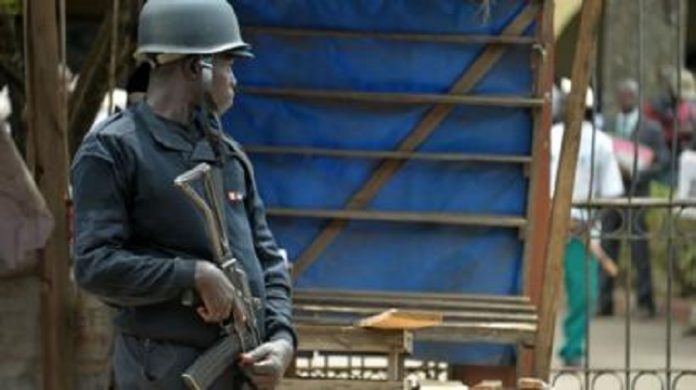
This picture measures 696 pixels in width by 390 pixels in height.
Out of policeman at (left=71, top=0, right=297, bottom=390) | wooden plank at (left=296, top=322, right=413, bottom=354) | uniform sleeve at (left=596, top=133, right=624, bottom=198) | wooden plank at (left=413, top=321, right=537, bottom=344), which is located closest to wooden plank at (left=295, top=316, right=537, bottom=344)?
wooden plank at (left=413, top=321, right=537, bottom=344)

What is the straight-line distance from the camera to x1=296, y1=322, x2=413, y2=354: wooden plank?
7445 mm

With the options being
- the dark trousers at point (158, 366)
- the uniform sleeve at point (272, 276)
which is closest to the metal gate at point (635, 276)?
the uniform sleeve at point (272, 276)

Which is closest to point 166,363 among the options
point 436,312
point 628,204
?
point 436,312

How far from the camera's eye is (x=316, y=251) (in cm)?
825

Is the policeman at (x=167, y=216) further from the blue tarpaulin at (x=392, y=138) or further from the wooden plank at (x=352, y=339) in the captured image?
the blue tarpaulin at (x=392, y=138)

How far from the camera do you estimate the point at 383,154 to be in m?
8.22

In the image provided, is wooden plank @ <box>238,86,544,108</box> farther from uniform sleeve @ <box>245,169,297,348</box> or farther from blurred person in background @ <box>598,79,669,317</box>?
blurred person in background @ <box>598,79,669,317</box>

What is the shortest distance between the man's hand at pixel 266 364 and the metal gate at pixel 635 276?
3.80 meters

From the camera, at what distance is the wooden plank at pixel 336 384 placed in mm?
7504

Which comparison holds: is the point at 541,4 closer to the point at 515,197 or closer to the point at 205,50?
the point at 515,197

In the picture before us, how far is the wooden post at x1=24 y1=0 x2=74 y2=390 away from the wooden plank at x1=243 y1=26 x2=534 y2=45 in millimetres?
1036

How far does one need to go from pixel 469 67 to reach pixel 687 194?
7.26 metres

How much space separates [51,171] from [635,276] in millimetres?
10002

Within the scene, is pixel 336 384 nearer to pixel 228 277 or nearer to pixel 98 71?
pixel 98 71
